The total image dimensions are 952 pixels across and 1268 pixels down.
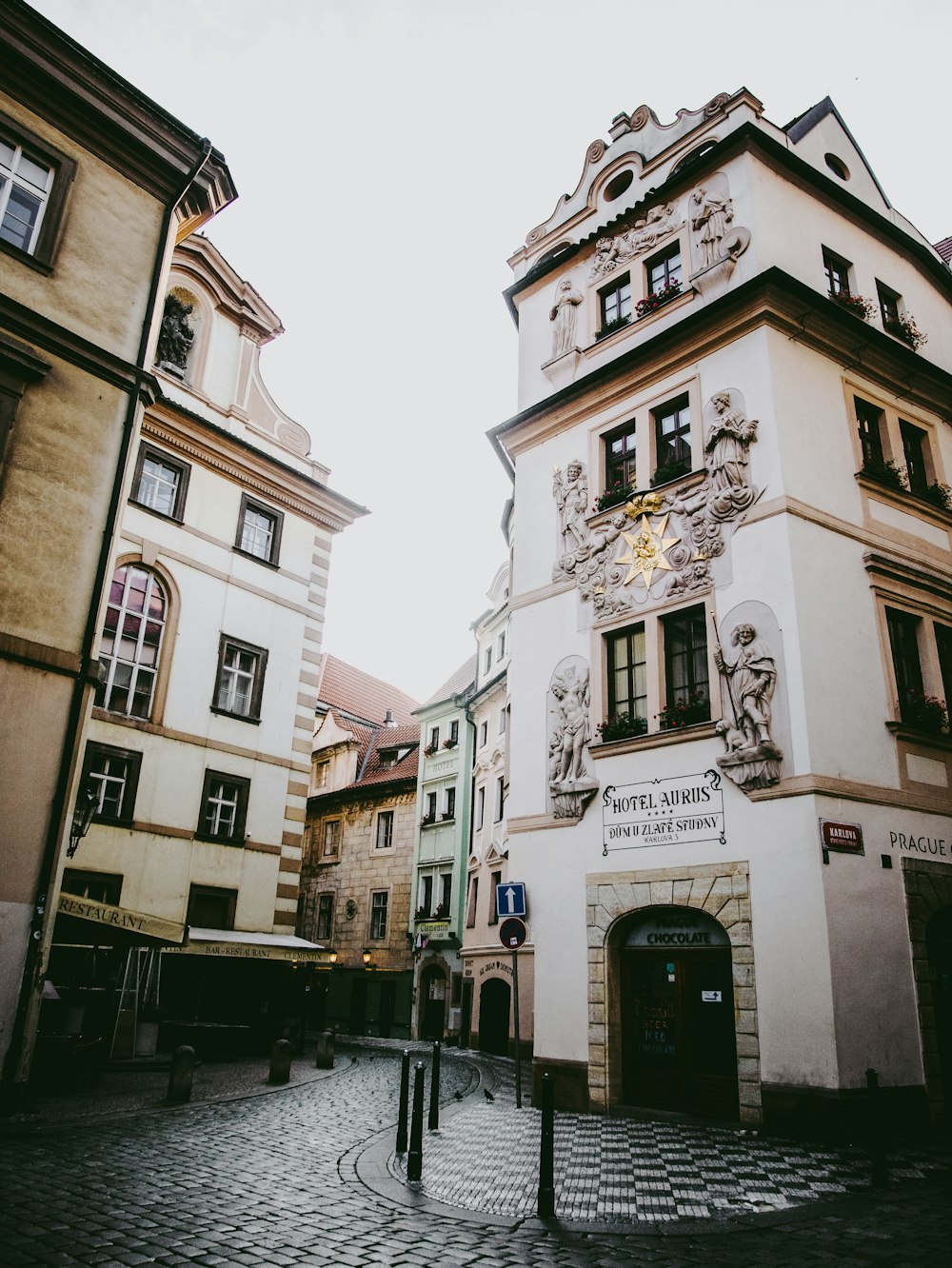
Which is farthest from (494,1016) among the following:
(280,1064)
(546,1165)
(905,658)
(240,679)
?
(546,1165)

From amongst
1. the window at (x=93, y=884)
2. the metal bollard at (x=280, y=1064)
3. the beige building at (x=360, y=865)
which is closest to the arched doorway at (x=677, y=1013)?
the metal bollard at (x=280, y=1064)

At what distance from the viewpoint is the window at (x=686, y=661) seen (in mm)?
14031

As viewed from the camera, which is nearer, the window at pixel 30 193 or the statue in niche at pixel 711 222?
the window at pixel 30 193

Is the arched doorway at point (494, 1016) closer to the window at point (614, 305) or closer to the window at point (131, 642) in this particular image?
the window at point (131, 642)

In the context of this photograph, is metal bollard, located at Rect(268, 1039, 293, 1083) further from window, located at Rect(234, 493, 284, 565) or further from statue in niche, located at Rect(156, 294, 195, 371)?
statue in niche, located at Rect(156, 294, 195, 371)

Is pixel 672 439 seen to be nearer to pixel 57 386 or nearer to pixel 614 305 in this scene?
pixel 614 305

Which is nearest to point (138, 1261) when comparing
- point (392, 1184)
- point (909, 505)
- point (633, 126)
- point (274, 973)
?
point (392, 1184)

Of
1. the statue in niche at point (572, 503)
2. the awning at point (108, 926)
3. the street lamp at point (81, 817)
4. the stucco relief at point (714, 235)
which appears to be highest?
the stucco relief at point (714, 235)

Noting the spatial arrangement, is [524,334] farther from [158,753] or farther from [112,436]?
[158,753]

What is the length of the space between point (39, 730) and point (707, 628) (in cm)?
964

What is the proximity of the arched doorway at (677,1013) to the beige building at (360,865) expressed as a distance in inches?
927

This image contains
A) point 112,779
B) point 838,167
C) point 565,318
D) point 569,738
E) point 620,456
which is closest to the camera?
point 569,738

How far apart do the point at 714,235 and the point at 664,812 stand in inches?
411

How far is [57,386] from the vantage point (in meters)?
12.5
